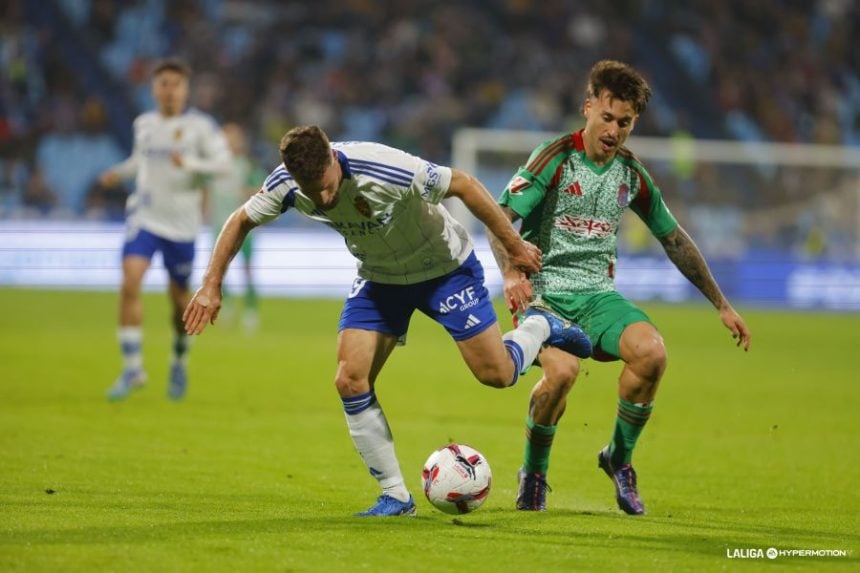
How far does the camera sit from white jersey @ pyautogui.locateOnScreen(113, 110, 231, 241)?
11.6m

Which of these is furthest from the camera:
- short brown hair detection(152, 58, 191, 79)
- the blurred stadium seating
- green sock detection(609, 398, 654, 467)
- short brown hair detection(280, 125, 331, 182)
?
the blurred stadium seating

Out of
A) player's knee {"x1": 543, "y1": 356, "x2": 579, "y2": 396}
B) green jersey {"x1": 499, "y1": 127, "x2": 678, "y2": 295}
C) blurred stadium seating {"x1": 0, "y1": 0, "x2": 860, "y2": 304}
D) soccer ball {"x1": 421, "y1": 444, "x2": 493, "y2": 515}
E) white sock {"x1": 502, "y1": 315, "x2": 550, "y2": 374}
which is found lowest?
soccer ball {"x1": 421, "y1": 444, "x2": 493, "y2": 515}

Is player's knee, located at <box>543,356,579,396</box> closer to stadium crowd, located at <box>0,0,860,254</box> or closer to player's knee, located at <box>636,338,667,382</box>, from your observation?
player's knee, located at <box>636,338,667,382</box>

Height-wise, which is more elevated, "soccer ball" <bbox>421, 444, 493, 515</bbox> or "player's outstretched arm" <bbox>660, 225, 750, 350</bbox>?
"player's outstretched arm" <bbox>660, 225, 750, 350</bbox>

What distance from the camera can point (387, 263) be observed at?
259 inches

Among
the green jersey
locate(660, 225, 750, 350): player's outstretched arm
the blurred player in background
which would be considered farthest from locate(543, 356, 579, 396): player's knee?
the blurred player in background

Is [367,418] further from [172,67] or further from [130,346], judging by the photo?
[172,67]

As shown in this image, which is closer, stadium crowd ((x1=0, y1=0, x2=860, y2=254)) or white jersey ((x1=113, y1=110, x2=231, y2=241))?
white jersey ((x1=113, y1=110, x2=231, y2=241))

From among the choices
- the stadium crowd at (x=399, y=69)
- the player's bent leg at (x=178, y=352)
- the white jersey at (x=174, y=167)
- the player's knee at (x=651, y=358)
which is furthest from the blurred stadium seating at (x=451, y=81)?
the player's knee at (x=651, y=358)

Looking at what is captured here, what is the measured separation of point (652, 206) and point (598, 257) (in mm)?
409

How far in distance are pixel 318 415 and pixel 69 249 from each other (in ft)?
45.6

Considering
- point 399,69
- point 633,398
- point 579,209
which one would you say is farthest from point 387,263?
point 399,69

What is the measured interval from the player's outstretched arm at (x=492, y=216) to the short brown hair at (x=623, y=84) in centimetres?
106

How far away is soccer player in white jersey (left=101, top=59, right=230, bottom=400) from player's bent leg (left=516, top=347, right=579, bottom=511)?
535cm
